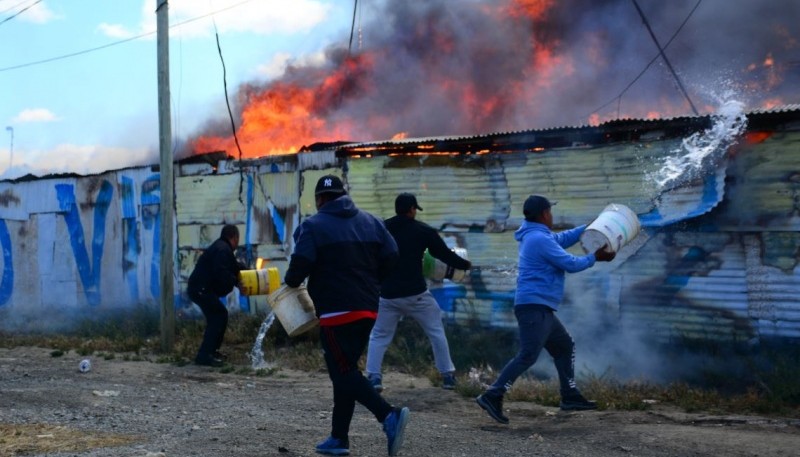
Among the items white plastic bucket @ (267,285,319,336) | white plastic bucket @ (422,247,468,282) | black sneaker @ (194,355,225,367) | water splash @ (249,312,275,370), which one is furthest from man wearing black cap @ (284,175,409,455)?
black sneaker @ (194,355,225,367)

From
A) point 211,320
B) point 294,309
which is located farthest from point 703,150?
point 211,320

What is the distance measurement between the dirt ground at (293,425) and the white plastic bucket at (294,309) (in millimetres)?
715

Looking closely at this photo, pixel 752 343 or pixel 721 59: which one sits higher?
pixel 721 59

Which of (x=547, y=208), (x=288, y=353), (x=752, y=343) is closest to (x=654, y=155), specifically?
(x=752, y=343)

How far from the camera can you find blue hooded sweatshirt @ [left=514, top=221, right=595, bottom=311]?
23.9 ft

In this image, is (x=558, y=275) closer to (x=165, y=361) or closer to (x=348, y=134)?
(x=165, y=361)

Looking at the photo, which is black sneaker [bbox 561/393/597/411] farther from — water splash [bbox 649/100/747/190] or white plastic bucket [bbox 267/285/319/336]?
water splash [bbox 649/100/747/190]

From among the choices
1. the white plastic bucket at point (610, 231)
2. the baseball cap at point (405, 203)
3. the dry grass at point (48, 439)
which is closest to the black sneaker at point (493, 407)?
the white plastic bucket at point (610, 231)

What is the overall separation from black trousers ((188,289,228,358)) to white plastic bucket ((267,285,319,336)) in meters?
2.50

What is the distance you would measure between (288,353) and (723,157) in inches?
222

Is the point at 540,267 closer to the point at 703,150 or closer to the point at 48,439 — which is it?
the point at 703,150

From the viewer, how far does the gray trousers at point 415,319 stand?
881 centimetres

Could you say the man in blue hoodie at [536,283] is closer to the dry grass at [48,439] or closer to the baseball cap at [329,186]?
the baseball cap at [329,186]

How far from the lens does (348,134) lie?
19.2 m
